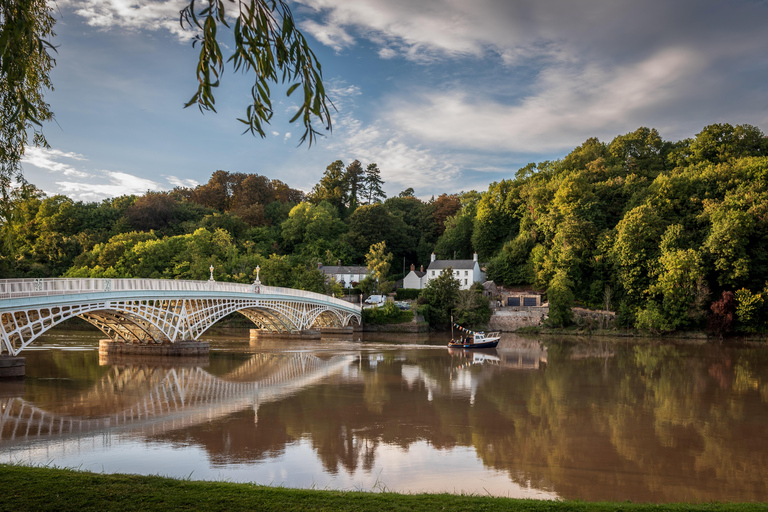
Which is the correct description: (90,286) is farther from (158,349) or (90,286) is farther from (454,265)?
(454,265)

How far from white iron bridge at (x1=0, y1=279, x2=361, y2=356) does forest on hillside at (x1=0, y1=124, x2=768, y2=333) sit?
15.2 m

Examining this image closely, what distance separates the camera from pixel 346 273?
69.8 metres

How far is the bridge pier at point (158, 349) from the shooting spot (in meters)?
30.5

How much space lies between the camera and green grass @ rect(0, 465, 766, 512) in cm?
688

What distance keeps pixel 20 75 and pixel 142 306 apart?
23114 millimetres

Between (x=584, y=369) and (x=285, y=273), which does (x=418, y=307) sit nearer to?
(x=285, y=273)

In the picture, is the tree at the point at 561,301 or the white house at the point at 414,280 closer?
the tree at the point at 561,301

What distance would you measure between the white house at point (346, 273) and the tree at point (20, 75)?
189 feet

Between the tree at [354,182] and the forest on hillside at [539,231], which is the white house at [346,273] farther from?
the tree at [354,182]

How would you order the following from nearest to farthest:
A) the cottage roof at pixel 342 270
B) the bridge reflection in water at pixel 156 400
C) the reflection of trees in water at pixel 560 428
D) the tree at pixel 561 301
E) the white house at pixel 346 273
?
the reflection of trees in water at pixel 560 428 < the bridge reflection in water at pixel 156 400 < the tree at pixel 561 301 < the white house at pixel 346 273 < the cottage roof at pixel 342 270

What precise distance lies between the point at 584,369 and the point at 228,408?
64.2ft

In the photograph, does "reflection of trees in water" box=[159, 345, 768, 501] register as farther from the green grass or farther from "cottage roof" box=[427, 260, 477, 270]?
"cottage roof" box=[427, 260, 477, 270]

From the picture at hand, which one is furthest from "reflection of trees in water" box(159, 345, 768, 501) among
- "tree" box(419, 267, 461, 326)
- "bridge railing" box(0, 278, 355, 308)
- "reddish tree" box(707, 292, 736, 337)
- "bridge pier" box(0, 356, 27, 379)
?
"tree" box(419, 267, 461, 326)

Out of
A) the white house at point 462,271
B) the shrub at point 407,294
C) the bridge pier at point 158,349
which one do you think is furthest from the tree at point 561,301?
the bridge pier at point 158,349
